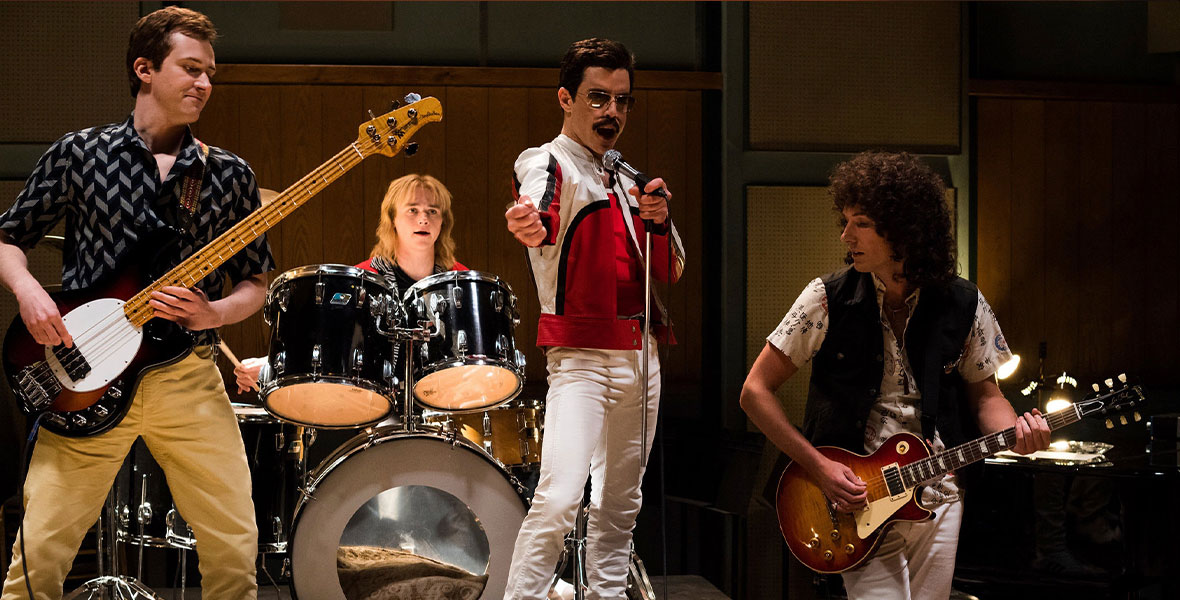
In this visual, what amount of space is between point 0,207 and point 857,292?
4441mm

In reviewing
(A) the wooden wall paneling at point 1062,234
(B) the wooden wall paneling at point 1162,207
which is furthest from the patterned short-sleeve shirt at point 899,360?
(B) the wooden wall paneling at point 1162,207

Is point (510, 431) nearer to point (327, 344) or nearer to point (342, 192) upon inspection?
point (327, 344)

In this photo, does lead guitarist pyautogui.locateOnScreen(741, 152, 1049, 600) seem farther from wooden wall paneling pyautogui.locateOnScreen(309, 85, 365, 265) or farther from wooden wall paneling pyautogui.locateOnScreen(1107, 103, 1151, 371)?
wooden wall paneling pyautogui.locateOnScreen(1107, 103, 1151, 371)

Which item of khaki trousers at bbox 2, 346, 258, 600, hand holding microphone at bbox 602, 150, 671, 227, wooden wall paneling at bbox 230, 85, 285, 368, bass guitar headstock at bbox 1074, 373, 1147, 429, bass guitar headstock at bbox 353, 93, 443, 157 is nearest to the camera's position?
bass guitar headstock at bbox 1074, 373, 1147, 429

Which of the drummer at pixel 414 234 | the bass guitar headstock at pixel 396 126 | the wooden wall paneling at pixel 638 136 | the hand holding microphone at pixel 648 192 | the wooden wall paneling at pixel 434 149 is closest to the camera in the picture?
the hand holding microphone at pixel 648 192

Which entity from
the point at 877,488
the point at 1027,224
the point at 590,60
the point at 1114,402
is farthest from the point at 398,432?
the point at 1027,224

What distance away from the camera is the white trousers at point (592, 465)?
2.91 m

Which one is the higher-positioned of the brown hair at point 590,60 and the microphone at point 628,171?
the brown hair at point 590,60

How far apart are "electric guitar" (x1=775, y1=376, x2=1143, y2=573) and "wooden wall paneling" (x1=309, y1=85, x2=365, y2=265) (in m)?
3.56

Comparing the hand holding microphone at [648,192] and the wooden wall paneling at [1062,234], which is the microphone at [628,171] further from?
the wooden wall paneling at [1062,234]

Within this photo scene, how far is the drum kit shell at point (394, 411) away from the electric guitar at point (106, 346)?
61cm

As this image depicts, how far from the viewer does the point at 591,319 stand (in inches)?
119

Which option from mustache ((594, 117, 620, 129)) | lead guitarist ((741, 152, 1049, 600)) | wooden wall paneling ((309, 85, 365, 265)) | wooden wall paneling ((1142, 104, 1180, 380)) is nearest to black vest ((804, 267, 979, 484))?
lead guitarist ((741, 152, 1049, 600))

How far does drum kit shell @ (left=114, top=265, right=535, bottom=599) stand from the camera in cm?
351
